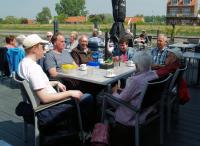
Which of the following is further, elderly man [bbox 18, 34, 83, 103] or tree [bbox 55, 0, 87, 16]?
tree [bbox 55, 0, 87, 16]

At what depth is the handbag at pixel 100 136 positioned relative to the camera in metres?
2.59

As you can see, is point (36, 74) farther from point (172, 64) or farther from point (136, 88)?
point (172, 64)

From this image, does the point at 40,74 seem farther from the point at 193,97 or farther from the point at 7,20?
the point at 7,20

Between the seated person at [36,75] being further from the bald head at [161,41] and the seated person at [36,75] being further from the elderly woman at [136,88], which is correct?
the bald head at [161,41]

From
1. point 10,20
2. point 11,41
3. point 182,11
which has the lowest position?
point 11,41

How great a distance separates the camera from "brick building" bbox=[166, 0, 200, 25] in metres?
63.9

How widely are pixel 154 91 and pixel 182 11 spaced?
6847 centimetres

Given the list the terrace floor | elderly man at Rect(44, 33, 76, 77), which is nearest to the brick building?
the terrace floor

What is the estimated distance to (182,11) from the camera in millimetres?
66688

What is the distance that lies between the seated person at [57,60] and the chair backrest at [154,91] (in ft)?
4.14

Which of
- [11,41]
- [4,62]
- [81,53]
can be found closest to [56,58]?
[81,53]

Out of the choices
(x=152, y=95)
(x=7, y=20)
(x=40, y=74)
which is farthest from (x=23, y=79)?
→ (x=7, y=20)

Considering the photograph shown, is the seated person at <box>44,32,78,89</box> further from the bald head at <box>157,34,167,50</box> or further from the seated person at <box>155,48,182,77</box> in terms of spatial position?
the bald head at <box>157,34,167,50</box>

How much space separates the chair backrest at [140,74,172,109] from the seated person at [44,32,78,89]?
1.26 m
